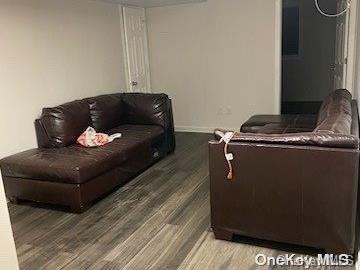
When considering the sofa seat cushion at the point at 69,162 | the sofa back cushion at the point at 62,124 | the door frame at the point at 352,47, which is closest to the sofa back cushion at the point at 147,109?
the sofa seat cushion at the point at 69,162

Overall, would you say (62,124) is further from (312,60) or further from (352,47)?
(312,60)

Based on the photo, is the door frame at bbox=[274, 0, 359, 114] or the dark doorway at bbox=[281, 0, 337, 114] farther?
the dark doorway at bbox=[281, 0, 337, 114]

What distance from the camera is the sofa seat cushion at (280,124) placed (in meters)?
3.65

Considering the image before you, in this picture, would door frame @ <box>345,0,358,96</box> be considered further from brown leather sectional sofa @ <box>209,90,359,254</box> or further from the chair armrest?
the chair armrest

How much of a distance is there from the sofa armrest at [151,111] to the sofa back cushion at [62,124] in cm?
90

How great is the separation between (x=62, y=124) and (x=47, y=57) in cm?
81

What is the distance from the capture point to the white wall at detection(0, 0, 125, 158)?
10.8 ft

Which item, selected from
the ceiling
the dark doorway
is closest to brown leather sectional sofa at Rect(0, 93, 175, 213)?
the ceiling

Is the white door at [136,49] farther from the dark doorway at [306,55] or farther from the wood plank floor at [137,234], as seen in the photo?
the dark doorway at [306,55]

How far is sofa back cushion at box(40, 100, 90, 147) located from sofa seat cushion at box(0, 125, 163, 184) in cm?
10

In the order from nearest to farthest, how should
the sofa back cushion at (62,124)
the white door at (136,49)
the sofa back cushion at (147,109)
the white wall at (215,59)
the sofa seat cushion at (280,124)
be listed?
1. the sofa back cushion at (62,124)
2. the sofa seat cushion at (280,124)
3. the sofa back cushion at (147,109)
4. the white wall at (215,59)
5. the white door at (136,49)

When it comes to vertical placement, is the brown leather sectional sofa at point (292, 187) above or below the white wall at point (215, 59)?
below

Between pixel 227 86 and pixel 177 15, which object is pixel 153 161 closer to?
pixel 227 86

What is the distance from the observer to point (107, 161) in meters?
3.21
